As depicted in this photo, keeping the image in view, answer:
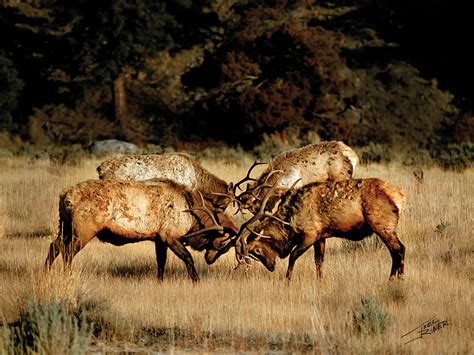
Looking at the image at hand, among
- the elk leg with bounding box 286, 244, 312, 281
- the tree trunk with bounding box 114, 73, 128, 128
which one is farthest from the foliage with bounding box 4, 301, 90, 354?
the tree trunk with bounding box 114, 73, 128, 128

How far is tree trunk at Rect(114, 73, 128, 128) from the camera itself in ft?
132

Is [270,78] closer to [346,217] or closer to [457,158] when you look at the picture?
[457,158]

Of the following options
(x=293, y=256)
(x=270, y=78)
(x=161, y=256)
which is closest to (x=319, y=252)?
(x=293, y=256)

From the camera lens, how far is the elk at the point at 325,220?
420 inches

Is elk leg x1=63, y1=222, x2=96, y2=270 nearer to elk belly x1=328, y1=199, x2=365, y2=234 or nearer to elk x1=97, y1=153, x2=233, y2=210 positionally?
elk belly x1=328, y1=199, x2=365, y2=234

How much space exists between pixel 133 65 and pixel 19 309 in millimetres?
32254

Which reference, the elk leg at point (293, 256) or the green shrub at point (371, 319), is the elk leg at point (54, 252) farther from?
the green shrub at point (371, 319)

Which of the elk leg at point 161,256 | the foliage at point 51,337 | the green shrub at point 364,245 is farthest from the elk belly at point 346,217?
the foliage at point 51,337

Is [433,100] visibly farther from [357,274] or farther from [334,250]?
[357,274]

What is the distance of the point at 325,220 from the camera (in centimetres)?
1087
